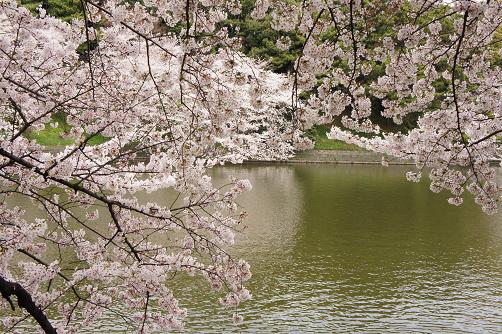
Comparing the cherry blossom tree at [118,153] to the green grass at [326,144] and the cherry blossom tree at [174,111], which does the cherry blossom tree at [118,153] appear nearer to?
the cherry blossom tree at [174,111]

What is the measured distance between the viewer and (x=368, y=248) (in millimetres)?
9914

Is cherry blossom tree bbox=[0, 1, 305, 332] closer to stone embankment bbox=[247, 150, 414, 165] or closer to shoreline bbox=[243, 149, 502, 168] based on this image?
shoreline bbox=[243, 149, 502, 168]

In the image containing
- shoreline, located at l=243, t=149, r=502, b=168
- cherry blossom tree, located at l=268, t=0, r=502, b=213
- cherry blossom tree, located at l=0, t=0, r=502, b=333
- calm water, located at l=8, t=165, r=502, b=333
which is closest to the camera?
cherry blossom tree, located at l=0, t=0, r=502, b=333

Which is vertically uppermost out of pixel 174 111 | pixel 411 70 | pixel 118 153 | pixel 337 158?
A: pixel 411 70

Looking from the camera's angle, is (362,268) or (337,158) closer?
(362,268)

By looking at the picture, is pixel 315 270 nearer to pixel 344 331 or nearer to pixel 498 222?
pixel 344 331

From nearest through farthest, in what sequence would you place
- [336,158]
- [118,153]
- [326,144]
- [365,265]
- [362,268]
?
[118,153], [362,268], [365,265], [336,158], [326,144]

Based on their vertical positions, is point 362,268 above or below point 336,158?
below

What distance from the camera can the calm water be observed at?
21.8 ft

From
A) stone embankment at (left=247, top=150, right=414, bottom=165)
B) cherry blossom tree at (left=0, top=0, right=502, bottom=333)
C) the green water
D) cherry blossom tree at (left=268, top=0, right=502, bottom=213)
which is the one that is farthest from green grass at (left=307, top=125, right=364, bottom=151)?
cherry blossom tree at (left=0, top=0, right=502, bottom=333)

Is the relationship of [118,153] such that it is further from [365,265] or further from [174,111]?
[365,265]

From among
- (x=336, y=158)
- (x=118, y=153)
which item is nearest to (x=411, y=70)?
(x=118, y=153)

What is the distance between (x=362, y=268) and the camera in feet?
28.7

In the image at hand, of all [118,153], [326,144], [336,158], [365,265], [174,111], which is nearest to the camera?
[118,153]
